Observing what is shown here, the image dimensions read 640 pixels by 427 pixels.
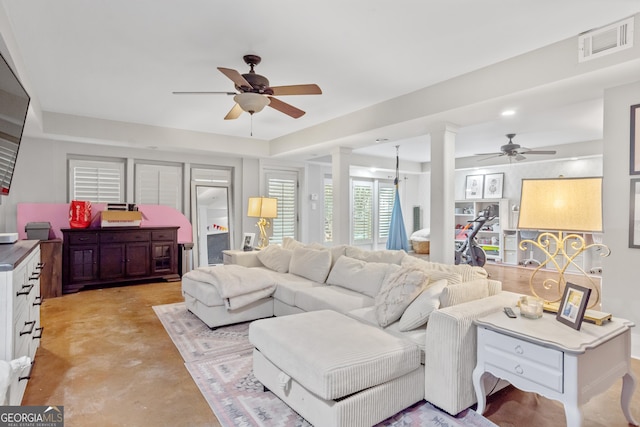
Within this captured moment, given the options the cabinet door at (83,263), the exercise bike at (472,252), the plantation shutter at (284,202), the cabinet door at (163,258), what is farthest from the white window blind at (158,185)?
the exercise bike at (472,252)

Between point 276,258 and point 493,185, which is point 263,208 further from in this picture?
point 493,185

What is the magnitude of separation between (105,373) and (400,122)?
3.77 meters

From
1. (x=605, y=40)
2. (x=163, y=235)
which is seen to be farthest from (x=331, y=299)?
(x=163, y=235)

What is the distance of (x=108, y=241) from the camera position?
5.25 metres

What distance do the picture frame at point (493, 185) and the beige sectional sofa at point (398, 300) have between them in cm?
571

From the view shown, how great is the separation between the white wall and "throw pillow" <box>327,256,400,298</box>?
1820 millimetres

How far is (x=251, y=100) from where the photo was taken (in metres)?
3.08

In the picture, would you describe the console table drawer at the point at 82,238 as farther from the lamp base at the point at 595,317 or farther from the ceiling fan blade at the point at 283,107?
the lamp base at the point at 595,317

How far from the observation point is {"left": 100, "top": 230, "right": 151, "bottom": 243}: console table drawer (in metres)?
5.22

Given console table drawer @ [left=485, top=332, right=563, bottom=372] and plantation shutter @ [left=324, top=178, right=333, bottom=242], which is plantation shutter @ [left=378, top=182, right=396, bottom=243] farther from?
console table drawer @ [left=485, top=332, right=563, bottom=372]

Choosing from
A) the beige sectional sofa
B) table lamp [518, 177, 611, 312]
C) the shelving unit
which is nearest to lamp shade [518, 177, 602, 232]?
table lamp [518, 177, 611, 312]

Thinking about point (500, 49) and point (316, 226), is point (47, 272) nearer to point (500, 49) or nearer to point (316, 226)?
point (316, 226)

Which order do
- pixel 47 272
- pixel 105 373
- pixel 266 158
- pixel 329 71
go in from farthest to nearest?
pixel 266 158 < pixel 47 272 < pixel 329 71 < pixel 105 373

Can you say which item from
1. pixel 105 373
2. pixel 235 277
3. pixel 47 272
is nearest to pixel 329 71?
pixel 235 277
